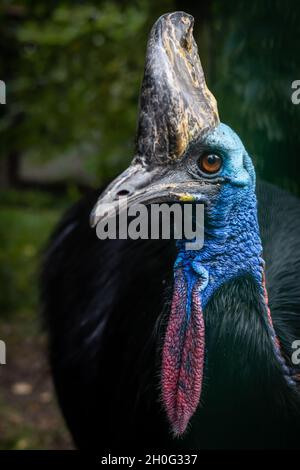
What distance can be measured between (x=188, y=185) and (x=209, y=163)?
72 mm

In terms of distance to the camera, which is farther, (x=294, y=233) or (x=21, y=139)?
(x=21, y=139)

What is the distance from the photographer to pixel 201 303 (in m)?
2.21

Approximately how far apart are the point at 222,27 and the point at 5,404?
220 centimetres

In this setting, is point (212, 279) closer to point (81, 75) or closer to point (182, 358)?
point (182, 358)

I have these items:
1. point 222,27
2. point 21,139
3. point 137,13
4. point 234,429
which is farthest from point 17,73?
point 234,429

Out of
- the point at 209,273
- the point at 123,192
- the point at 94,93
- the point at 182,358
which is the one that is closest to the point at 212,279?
the point at 209,273

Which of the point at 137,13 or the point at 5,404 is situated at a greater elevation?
the point at 137,13

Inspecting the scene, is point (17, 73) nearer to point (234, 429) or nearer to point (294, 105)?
point (294, 105)

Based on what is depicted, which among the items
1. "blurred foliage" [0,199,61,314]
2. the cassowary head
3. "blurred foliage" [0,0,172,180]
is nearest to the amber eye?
the cassowary head

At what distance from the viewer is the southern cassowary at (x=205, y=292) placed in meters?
2.13

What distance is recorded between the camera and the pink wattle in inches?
87.1

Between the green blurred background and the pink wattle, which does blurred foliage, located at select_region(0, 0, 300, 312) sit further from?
Answer: the pink wattle

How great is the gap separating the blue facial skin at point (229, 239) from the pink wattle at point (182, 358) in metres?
0.04

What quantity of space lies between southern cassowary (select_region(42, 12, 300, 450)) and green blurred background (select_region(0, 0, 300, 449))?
0.59 meters
